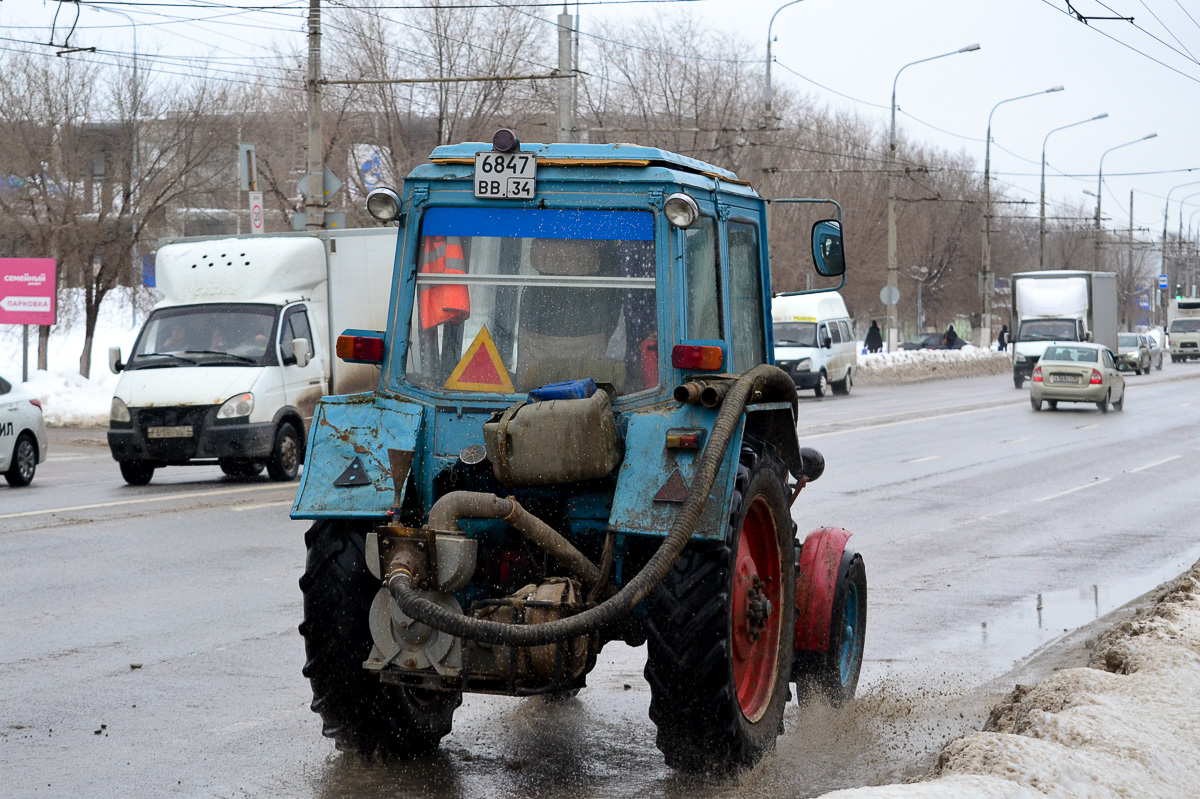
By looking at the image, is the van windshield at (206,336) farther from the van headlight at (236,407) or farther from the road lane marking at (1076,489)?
the road lane marking at (1076,489)

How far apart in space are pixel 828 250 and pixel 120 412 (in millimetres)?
12090

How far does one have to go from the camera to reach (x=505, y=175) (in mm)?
5555

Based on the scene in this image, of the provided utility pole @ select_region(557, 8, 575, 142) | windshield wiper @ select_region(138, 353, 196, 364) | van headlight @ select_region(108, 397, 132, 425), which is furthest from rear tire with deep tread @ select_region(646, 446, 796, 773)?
utility pole @ select_region(557, 8, 575, 142)

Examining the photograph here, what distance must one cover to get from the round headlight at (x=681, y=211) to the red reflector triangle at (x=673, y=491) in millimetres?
938

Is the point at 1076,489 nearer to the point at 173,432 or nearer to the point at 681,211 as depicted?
the point at 173,432

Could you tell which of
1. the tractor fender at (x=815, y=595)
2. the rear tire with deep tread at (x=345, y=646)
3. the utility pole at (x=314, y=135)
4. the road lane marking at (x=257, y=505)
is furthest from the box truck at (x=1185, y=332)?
the rear tire with deep tread at (x=345, y=646)

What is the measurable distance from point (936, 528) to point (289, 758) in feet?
28.9

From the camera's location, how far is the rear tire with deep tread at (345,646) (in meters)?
5.22

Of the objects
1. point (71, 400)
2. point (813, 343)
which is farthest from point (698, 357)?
point (813, 343)

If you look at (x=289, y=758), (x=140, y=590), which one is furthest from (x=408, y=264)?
(x=140, y=590)

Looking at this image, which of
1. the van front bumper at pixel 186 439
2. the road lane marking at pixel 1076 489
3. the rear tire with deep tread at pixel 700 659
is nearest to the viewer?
the rear tire with deep tread at pixel 700 659

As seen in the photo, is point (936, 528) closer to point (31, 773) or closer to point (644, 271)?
point (644, 271)

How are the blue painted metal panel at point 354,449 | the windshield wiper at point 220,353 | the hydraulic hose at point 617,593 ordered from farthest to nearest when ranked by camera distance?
1. the windshield wiper at point 220,353
2. the blue painted metal panel at point 354,449
3. the hydraulic hose at point 617,593

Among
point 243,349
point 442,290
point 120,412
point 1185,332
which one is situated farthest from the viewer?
point 1185,332
